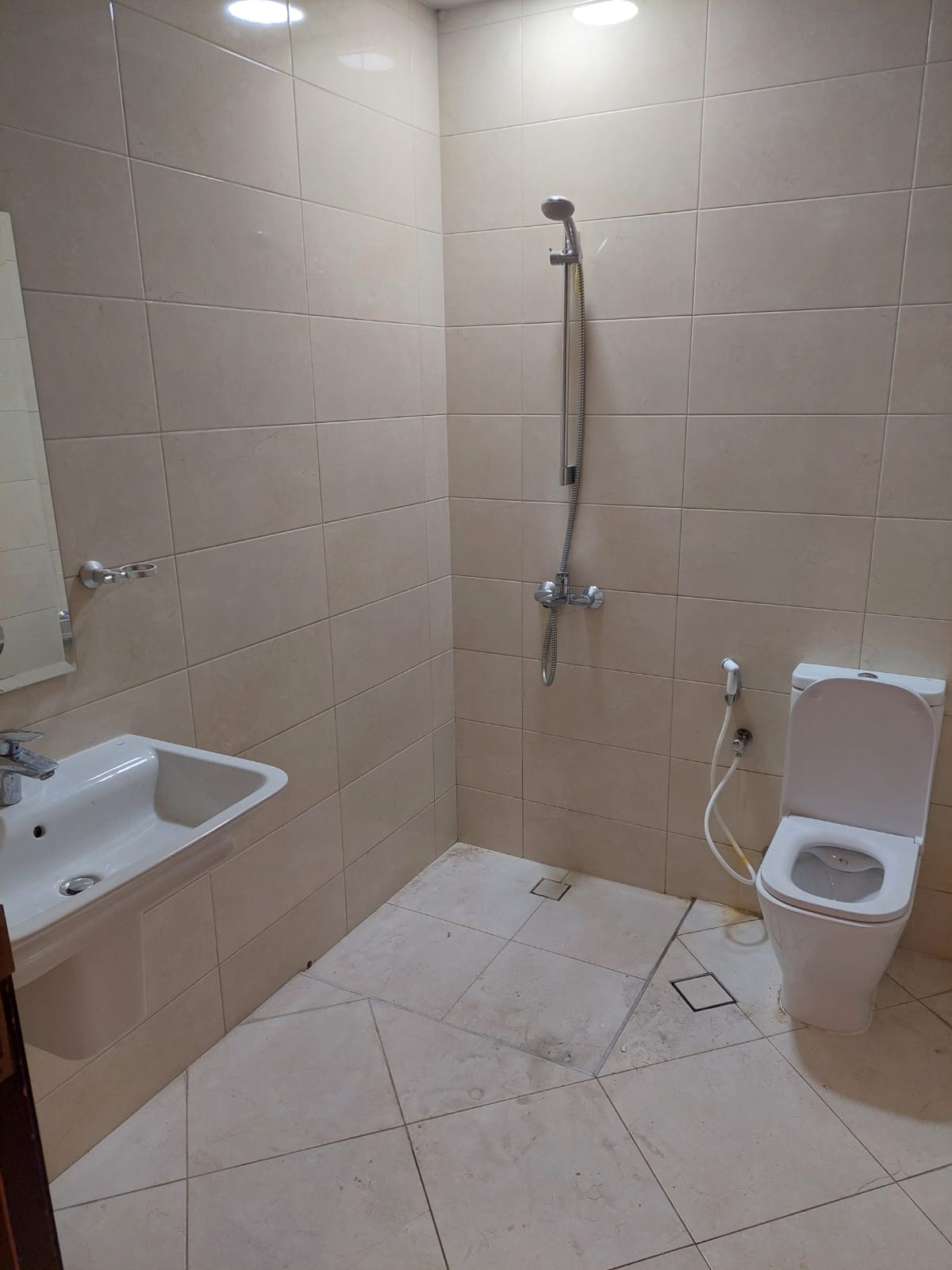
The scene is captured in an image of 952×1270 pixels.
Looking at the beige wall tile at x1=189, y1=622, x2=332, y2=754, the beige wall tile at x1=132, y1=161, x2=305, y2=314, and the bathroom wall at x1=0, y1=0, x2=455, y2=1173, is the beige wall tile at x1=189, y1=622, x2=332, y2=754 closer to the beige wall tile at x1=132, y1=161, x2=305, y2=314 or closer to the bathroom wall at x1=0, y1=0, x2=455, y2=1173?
the bathroom wall at x1=0, y1=0, x2=455, y2=1173

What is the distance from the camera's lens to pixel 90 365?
63.4 inches

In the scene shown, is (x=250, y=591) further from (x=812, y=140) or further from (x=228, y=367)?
(x=812, y=140)

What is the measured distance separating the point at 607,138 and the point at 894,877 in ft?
6.68

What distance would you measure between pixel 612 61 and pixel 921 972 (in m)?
2.58

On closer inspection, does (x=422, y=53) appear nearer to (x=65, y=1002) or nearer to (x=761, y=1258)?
(x=65, y=1002)

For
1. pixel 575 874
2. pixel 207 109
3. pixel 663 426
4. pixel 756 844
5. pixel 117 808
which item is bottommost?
pixel 575 874

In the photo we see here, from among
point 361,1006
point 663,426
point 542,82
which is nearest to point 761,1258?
point 361,1006

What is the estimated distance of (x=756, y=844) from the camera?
2.55 m

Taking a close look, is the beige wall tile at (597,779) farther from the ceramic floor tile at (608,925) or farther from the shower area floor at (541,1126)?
the shower area floor at (541,1126)

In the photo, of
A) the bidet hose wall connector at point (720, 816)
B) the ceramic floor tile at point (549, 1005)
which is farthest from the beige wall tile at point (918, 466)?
the ceramic floor tile at point (549, 1005)

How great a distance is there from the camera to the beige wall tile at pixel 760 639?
2.31 m

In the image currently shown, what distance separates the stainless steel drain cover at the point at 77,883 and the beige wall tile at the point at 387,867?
106 centimetres

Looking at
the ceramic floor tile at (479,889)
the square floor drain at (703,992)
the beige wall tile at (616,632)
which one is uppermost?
the beige wall tile at (616,632)

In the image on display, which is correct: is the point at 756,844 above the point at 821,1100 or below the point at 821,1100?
above
